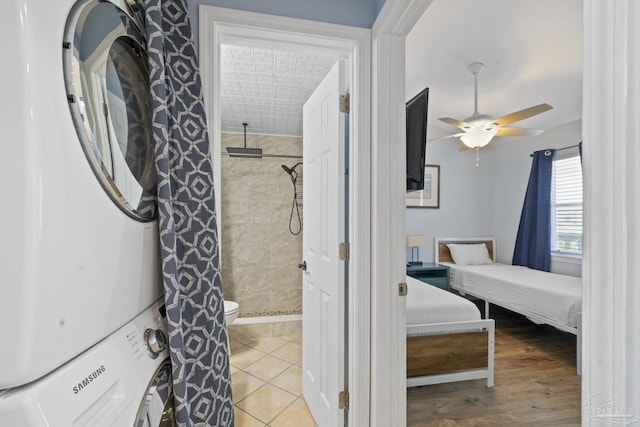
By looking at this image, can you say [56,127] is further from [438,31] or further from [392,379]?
[438,31]

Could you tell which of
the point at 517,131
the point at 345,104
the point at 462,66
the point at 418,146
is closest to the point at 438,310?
the point at 418,146

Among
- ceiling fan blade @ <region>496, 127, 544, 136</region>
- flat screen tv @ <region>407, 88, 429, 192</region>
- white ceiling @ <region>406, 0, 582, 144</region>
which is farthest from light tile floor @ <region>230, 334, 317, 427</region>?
ceiling fan blade @ <region>496, 127, 544, 136</region>

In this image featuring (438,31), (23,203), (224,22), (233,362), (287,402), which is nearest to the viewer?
(23,203)

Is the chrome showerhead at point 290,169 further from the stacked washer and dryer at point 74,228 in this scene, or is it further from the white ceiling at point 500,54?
the stacked washer and dryer at point 74,228

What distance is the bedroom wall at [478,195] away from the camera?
15.6 feet

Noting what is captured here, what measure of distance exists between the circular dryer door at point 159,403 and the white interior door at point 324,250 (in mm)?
987

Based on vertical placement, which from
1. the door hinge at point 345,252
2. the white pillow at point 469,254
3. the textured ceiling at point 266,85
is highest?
the textured ceiling at point 266,85

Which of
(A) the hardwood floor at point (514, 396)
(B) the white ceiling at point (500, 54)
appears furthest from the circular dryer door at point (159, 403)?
(B) the white ceiling at point (500, 54)

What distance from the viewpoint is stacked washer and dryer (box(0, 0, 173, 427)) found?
0.39 metres

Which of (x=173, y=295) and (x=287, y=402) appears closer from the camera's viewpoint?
(x=173, y=295)

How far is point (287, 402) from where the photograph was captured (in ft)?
7.22

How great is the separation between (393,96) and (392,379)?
1316mm

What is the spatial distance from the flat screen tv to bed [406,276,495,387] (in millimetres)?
1016

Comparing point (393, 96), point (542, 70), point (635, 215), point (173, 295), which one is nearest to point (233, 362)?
point (173, 295)
